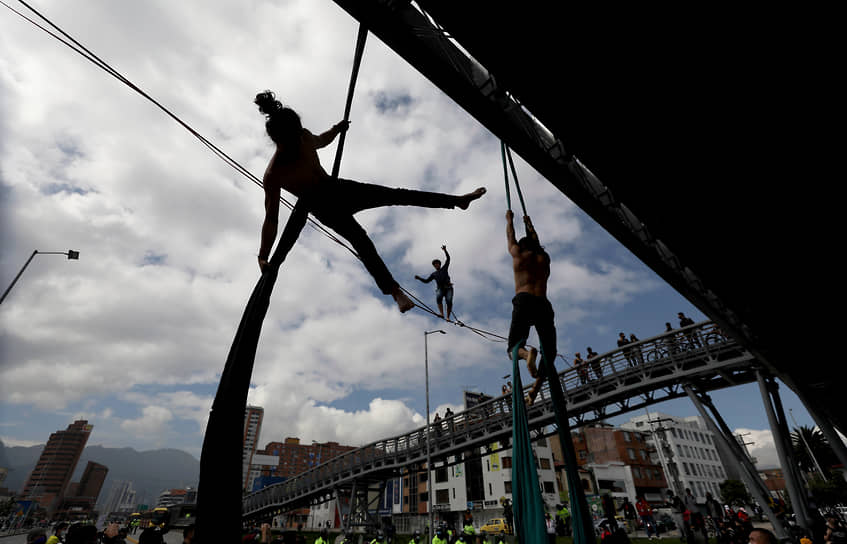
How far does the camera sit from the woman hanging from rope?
6.06 ft

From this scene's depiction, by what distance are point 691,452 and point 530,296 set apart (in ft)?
276

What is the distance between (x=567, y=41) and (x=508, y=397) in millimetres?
13456

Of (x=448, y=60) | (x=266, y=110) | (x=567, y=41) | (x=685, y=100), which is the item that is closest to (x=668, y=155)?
(x=685, y=100)

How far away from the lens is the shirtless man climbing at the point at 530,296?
2.98m

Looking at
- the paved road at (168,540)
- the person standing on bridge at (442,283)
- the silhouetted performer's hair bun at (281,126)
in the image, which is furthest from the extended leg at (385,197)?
the paved road at (168,540)

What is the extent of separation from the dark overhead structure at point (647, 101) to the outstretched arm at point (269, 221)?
111 centimetres

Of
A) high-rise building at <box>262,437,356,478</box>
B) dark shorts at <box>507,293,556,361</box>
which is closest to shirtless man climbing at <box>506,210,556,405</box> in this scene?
dark shorts at <box>507,293,556,361</box>

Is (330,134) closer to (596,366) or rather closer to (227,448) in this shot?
(227,448)

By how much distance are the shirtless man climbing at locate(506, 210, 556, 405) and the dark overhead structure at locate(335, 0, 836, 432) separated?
2.74 feet

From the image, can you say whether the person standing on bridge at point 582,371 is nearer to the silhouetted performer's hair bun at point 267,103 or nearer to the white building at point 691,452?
the silhouetted performer's hair bun at point 267,103

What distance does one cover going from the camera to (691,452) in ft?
221

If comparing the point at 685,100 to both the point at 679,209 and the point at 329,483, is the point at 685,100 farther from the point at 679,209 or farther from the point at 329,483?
the point at 329,483

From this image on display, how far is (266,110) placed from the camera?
6.13 ft

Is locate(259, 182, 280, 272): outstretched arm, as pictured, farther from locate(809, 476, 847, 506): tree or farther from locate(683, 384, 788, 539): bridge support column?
locate(809, 476, 847, 506): tree
